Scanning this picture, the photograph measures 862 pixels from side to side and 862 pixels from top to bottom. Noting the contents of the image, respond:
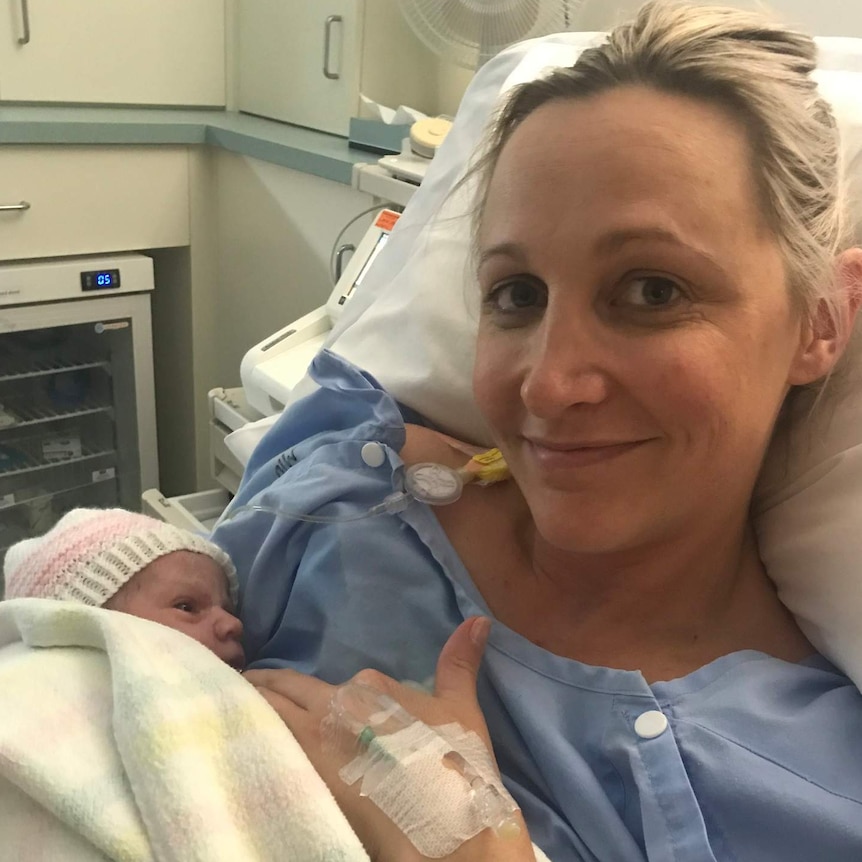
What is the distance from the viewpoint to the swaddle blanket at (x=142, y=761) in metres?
0.58

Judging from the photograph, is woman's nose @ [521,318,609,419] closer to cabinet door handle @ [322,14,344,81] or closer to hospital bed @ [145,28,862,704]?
hospital bed @ [145,28,862,704]

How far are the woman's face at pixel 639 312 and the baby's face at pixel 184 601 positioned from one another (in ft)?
1.07

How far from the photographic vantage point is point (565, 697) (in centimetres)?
74

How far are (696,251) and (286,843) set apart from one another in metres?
0.49

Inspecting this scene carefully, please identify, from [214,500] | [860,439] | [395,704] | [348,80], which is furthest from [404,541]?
[348,80]

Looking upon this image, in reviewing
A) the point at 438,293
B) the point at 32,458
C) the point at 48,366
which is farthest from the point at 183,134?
the point at 438,293

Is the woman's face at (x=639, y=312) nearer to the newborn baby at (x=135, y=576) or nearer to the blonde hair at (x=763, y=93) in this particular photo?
the blonde hair at (x=763, y=93)

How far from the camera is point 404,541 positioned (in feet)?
2.77

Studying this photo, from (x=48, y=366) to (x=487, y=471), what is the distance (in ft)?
5.94

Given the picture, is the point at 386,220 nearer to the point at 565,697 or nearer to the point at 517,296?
the point at 517,296

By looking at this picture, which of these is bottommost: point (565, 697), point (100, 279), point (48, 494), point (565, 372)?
point (48, 494)

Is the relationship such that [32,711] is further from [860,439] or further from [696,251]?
[860,439]

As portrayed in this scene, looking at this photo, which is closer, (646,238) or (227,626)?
(646,238)

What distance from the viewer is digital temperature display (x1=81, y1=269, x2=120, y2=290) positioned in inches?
83.3
